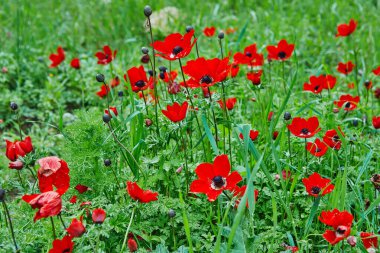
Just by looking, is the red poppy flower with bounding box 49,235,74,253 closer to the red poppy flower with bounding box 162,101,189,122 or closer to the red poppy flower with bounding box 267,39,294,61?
the red poppy flower with bounding box 162,101,189,122

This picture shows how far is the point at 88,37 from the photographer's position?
454 centimetres

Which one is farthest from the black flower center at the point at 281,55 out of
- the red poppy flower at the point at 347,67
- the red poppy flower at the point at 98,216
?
the red poppy flower at the point at 98,216

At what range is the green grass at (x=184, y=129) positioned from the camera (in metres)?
1.94

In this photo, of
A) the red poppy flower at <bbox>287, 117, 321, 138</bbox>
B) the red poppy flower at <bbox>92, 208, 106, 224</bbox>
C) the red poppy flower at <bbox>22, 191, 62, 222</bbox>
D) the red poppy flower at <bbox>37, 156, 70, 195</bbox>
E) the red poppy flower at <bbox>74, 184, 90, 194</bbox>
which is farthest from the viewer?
the red poppy flower at <bbox>287, 117, 321, 138</bbox>

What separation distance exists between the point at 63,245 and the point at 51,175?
10.0 inches

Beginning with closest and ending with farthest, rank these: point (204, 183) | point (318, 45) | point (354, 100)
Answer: point (204, 183), point (354, 100), point (318, 45)

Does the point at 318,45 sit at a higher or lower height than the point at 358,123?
A: higher

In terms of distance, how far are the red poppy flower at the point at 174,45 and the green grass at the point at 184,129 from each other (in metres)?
0.20

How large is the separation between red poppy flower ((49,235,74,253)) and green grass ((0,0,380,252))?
0.08 m

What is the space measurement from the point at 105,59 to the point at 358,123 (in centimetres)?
141

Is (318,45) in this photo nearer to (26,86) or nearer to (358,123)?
(358,123)

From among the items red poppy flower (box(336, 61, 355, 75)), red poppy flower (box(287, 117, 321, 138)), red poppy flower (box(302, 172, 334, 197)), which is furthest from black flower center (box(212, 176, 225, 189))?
red poppy flower (box(336, 61, 355, 75))

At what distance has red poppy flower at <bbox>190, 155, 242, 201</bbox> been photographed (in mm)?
1846

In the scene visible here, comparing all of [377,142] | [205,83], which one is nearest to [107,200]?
[205,83]
